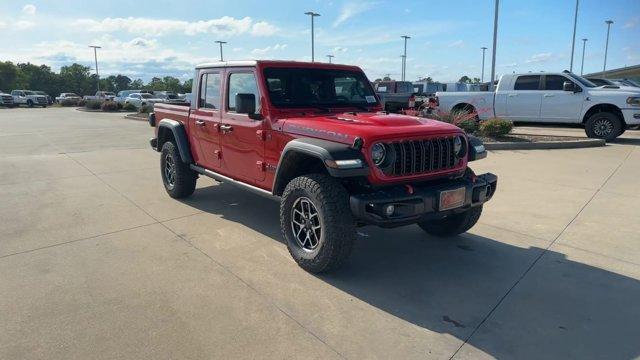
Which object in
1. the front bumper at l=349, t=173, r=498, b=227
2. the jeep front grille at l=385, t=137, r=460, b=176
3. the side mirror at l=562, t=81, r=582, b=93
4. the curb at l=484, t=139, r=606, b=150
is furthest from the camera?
the side mirror at l=562, t=81, r=582, b=93

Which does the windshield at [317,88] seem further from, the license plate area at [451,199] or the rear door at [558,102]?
the rear door at [558,102]

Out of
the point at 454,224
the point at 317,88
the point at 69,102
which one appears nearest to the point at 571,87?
the point at 454,224

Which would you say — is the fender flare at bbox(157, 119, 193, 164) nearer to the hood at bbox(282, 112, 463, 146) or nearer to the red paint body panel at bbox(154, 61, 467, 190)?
the red paint body panel at bbox(154, 61, 467, 190)

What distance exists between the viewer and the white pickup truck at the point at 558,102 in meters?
11.1

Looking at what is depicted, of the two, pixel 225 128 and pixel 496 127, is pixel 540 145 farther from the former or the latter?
pixel 225 128

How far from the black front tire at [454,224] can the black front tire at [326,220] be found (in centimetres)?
110

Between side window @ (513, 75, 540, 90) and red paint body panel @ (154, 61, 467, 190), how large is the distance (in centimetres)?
897

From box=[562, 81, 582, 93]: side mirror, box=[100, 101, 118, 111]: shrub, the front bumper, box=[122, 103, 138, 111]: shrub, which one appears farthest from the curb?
box=[100, 101, 118, 111]: shrub

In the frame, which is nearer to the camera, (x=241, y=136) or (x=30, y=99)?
(x=241, y=136)

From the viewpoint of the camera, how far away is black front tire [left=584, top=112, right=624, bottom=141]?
1123 cm

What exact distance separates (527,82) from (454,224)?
9515 millimetres

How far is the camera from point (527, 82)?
12.3 meters

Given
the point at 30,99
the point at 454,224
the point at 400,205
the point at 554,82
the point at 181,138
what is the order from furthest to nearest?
the point at 30,99
the point at 554,82
the point at 181,138
the point at 454,224
the point at 400,205

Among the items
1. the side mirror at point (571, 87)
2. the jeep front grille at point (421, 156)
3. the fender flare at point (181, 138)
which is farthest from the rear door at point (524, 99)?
the fender flare at point (181, 138)
